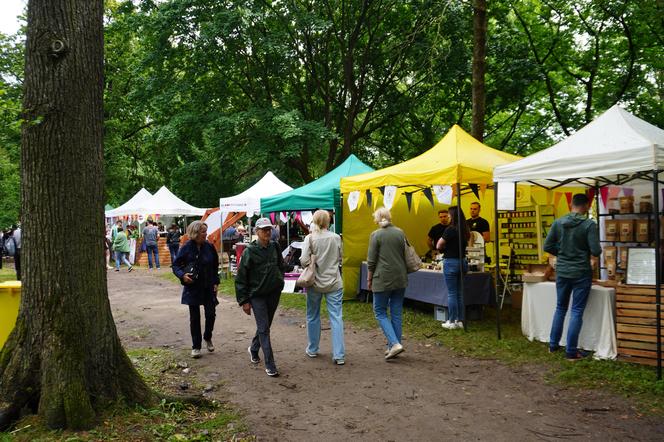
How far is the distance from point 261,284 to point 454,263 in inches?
132

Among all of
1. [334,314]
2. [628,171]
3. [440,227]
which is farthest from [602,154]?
[440,227]

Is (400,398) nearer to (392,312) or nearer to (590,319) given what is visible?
(392,312)

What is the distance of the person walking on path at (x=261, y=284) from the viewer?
543 centimetres

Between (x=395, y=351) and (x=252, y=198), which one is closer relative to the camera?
(x=395, y=351)

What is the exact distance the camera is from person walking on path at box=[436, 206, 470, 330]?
755 cm

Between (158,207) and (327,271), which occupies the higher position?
(158,207)

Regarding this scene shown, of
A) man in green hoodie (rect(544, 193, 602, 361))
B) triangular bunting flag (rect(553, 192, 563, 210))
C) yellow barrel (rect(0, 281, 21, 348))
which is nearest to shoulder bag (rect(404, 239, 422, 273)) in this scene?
man in green hoodie (rect(544, 193, 602, 361))

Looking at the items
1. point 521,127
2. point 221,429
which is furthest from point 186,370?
point 521,127

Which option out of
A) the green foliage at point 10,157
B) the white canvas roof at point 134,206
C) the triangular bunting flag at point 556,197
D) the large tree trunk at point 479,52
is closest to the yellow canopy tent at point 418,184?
the triangular bunting flag at point 556,197

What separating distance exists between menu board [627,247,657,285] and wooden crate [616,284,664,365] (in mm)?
134

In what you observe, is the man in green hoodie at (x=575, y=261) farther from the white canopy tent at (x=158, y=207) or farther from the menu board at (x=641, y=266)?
the white canopy tent at (x=158, y=207)

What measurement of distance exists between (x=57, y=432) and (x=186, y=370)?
87.3 inches

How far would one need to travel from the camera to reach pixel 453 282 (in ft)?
25.0

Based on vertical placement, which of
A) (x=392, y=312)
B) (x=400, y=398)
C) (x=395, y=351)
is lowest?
(x=400, y=398)
